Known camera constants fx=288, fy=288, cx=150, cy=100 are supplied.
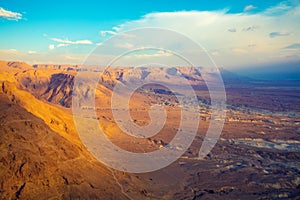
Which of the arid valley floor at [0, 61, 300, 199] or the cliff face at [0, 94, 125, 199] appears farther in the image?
the arid valley floor at [0, 61, 300, 199]

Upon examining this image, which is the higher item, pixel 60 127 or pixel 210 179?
pixel 60 127

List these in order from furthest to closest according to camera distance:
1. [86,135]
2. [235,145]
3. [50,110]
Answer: [235,145]
[86,135]
[50,110]

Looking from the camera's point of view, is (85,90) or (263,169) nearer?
(263,169)

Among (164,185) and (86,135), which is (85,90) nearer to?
(86,135)

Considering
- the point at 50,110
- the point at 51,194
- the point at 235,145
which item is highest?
the point at 50,110

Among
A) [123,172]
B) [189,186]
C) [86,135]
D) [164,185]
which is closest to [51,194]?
[123,172]

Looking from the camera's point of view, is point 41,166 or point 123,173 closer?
point 41,166

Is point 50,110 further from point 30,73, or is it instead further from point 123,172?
point 30,73

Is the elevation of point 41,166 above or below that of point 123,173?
above

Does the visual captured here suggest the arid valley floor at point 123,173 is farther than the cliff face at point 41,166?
Yes

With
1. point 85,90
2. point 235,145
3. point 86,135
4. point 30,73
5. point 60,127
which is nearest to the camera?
point 60,127
